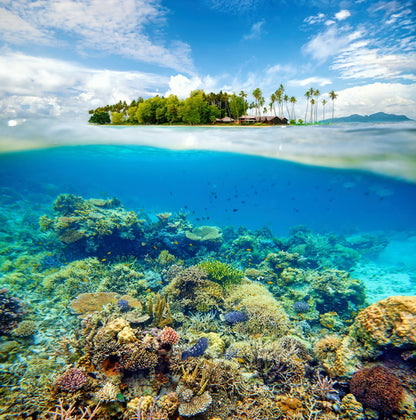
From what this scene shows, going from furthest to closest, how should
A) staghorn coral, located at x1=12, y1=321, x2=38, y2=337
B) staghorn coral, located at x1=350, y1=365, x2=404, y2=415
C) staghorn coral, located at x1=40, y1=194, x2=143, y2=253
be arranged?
staghorn coral, located at x1=40, y1=194, x2=143, y2=253 < staghorn coral, located at x1=12, y1=321, x2=38, y2=337 < staghorn coral, located at x1=350, y1=365, x2=404, y2=415

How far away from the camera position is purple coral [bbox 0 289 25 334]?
532 centimetres

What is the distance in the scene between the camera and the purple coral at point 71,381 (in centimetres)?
290

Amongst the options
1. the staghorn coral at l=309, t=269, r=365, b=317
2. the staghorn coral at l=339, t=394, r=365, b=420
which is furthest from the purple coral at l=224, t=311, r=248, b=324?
the staghorn coral at l=309, t=269, r=365, b=317

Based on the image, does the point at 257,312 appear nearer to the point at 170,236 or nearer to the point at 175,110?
the point at 170,236

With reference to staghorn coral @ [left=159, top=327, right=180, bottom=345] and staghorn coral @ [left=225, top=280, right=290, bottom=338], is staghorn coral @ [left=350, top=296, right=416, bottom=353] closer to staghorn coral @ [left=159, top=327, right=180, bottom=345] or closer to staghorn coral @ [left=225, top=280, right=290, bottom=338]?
staghorn coral @ [left=225, top=280, right=290, bottom=338]

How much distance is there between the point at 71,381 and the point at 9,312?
4030 mm

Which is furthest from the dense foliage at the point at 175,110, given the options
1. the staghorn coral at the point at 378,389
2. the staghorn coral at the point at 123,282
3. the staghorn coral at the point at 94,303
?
the staghorn coral at the point at 378,389

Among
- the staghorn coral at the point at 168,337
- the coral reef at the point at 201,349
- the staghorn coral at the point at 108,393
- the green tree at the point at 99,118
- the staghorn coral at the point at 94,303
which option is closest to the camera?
the staghorn coral at the point at 108,393

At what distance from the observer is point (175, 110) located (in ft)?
56.5

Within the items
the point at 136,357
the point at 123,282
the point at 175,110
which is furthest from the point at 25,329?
the point at 175,110

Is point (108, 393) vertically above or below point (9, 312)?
above

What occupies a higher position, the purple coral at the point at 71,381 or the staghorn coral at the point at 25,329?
the purple coral at the point at 71,381

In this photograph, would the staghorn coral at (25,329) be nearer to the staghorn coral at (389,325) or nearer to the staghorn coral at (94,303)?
the staghorn coral at (94,303)

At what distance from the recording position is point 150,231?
11961 millimetres
